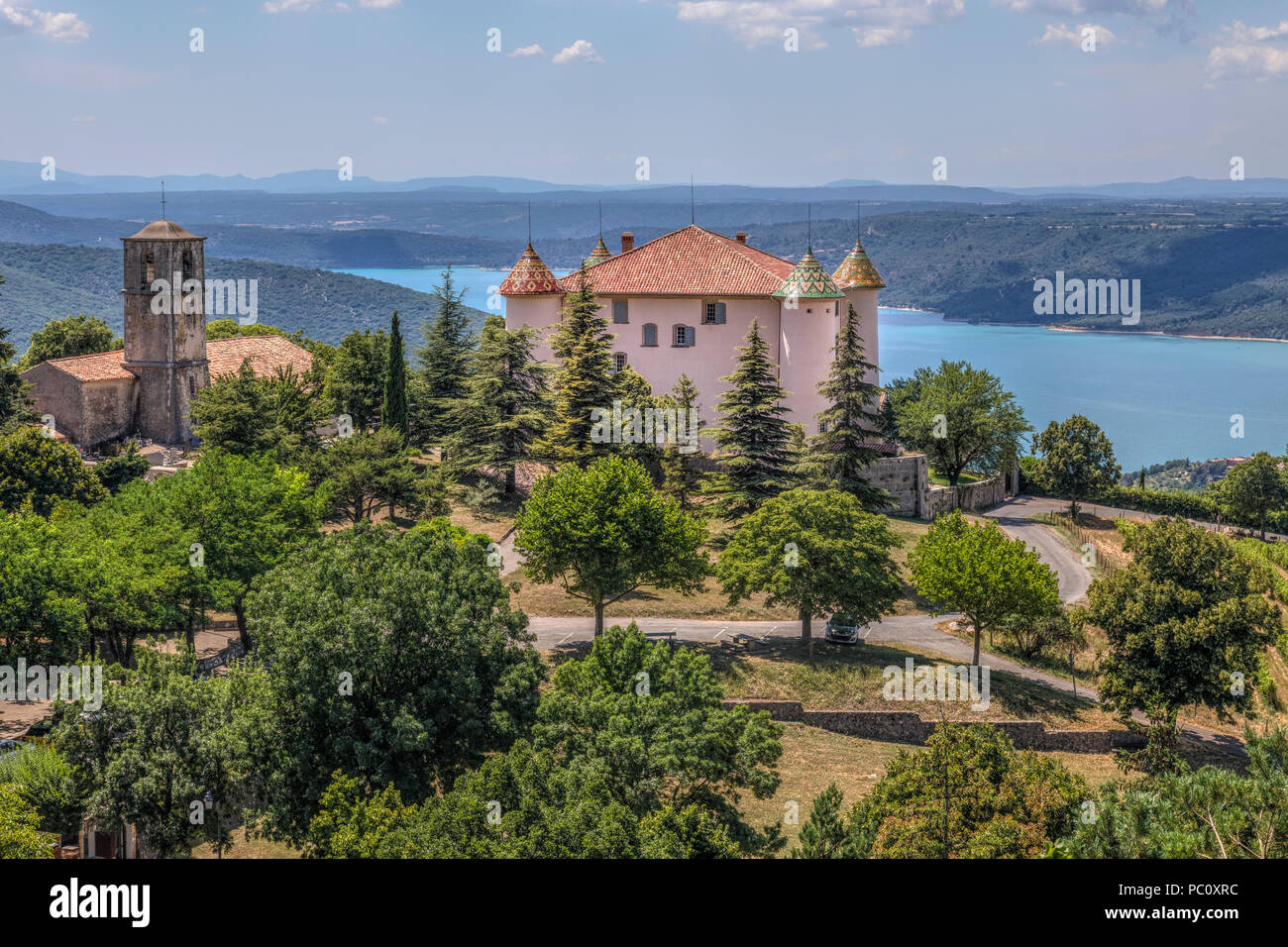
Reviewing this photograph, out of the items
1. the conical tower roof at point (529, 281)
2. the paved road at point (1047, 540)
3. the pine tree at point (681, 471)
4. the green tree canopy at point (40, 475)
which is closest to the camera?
the green tree canopy at point (40, 475)

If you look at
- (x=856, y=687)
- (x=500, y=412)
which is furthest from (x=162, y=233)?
(x=856, y=687)

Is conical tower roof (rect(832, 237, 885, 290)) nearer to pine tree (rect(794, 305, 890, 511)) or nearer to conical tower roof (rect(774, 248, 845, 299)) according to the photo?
conical tower roof (rect(774, 248, 845, 299))

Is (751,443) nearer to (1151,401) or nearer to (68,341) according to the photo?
(68,341)

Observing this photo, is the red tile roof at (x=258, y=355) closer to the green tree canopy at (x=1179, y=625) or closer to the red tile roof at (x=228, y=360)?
the red tile roof at (x=228, y=360)

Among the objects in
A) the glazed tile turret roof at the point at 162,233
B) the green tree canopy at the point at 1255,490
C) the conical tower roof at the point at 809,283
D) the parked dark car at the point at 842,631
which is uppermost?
the glazed tile turret roof at the point at 162,233

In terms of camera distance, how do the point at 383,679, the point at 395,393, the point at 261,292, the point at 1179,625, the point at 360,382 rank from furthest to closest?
the point at 261,292 → the point at 360,382 → the point at 395,393 → the point at 1179,625 → the point at 383,679

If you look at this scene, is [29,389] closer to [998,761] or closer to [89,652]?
[89,652]

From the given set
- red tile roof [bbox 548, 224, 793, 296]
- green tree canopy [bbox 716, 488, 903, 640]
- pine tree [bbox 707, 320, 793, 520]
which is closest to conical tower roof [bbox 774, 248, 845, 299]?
red tile roof [bbox 548, 224, 793, 296]
